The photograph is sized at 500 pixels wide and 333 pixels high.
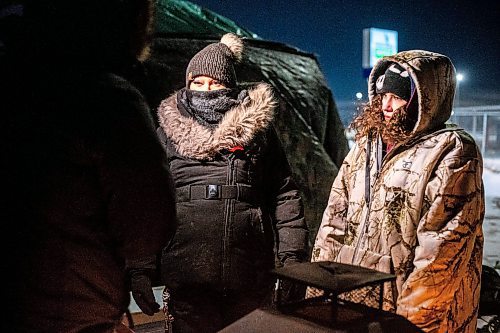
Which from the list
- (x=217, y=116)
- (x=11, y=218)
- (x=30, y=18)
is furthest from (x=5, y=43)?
(x=217, y=116)

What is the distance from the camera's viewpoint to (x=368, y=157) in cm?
280

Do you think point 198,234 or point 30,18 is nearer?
point 30,18

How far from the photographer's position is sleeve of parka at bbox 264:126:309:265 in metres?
3.10

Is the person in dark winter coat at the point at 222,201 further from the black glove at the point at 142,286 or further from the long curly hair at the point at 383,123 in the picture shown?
the long curly hair at the point at 383,123

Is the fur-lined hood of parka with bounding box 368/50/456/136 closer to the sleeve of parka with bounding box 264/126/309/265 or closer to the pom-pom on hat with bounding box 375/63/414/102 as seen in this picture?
the pom-pom on hat with bounding box 375/63/414/102

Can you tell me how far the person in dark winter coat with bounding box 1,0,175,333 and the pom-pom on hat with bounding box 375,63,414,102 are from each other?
1.44 metres

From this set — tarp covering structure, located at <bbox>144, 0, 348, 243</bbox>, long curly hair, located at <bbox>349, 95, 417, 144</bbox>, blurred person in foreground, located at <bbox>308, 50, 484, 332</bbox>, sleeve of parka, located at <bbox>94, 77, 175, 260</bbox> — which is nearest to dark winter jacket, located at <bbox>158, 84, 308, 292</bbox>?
blurred person in foreground, located at <bbox>308, 50, 484, 332</bbox>

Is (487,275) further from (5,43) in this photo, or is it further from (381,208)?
(5,43)

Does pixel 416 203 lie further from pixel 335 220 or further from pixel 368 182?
pixel 335 220

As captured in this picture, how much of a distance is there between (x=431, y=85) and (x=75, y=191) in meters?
1.73

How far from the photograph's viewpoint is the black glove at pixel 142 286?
272 centimetres

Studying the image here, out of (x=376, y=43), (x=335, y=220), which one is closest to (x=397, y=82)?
(x=335, y=220)

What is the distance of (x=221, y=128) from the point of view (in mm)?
2959

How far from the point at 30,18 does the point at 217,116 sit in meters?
1.45
